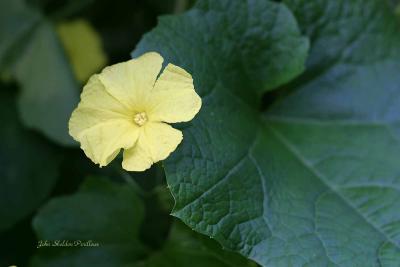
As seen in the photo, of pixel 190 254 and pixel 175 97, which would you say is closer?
pixel 175 97

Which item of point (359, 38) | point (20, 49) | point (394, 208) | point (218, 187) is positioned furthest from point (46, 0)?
point (394, 208)

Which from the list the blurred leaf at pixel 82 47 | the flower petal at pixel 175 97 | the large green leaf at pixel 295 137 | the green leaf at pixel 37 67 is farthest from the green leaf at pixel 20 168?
the flower petal at pixel 175 97

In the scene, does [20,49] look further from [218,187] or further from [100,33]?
[218,187]

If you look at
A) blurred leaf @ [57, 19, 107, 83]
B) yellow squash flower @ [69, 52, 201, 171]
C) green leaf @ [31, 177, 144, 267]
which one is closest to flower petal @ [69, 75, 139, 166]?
yellow squash flower @ [69, 52, 201, 171]

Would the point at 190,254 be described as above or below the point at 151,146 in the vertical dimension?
below

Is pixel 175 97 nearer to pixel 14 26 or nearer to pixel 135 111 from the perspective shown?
pixel 135 111

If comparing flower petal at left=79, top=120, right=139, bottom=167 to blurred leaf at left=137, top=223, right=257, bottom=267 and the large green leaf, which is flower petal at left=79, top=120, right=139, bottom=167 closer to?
the large green leaf

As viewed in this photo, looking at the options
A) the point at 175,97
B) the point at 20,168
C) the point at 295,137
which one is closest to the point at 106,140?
the point at 175,97
